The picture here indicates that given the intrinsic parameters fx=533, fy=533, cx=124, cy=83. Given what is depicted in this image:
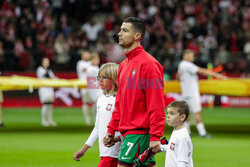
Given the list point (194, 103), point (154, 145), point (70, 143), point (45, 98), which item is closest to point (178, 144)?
point (154, 145)

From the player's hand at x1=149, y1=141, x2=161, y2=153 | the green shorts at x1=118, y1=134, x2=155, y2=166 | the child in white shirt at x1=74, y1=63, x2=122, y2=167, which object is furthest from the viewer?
the child in white shirt at x1=74, y1=63, x2=122, y2=167

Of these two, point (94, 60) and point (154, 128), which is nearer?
point (154, 128)

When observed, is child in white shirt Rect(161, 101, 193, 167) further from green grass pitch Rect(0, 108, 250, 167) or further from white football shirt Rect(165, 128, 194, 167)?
green grass pitch Rect(0, 108, 250, 167)

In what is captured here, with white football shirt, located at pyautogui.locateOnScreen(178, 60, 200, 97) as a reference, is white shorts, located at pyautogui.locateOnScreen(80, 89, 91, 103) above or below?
below

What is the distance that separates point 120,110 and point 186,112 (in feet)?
2.98

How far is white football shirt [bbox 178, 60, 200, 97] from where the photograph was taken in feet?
46.3

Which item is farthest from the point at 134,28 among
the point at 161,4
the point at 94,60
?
the point at 161,4

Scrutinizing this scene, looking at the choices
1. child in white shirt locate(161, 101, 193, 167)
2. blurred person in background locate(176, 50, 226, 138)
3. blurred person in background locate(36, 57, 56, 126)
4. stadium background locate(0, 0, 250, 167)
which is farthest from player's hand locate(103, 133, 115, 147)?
blurred person in background locate(36, 57, 56, 126)

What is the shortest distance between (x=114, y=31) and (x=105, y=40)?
1.37 m

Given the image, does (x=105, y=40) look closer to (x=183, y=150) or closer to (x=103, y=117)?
(x=103, y=117)

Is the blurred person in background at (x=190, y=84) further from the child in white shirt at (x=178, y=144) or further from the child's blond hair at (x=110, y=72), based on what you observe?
the child's blond hair at (x=110, y=72)

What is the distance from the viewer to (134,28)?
18.2ft

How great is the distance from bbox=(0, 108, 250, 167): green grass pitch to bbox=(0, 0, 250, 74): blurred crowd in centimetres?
420

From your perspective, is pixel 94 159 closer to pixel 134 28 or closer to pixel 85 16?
pixel 134 28
